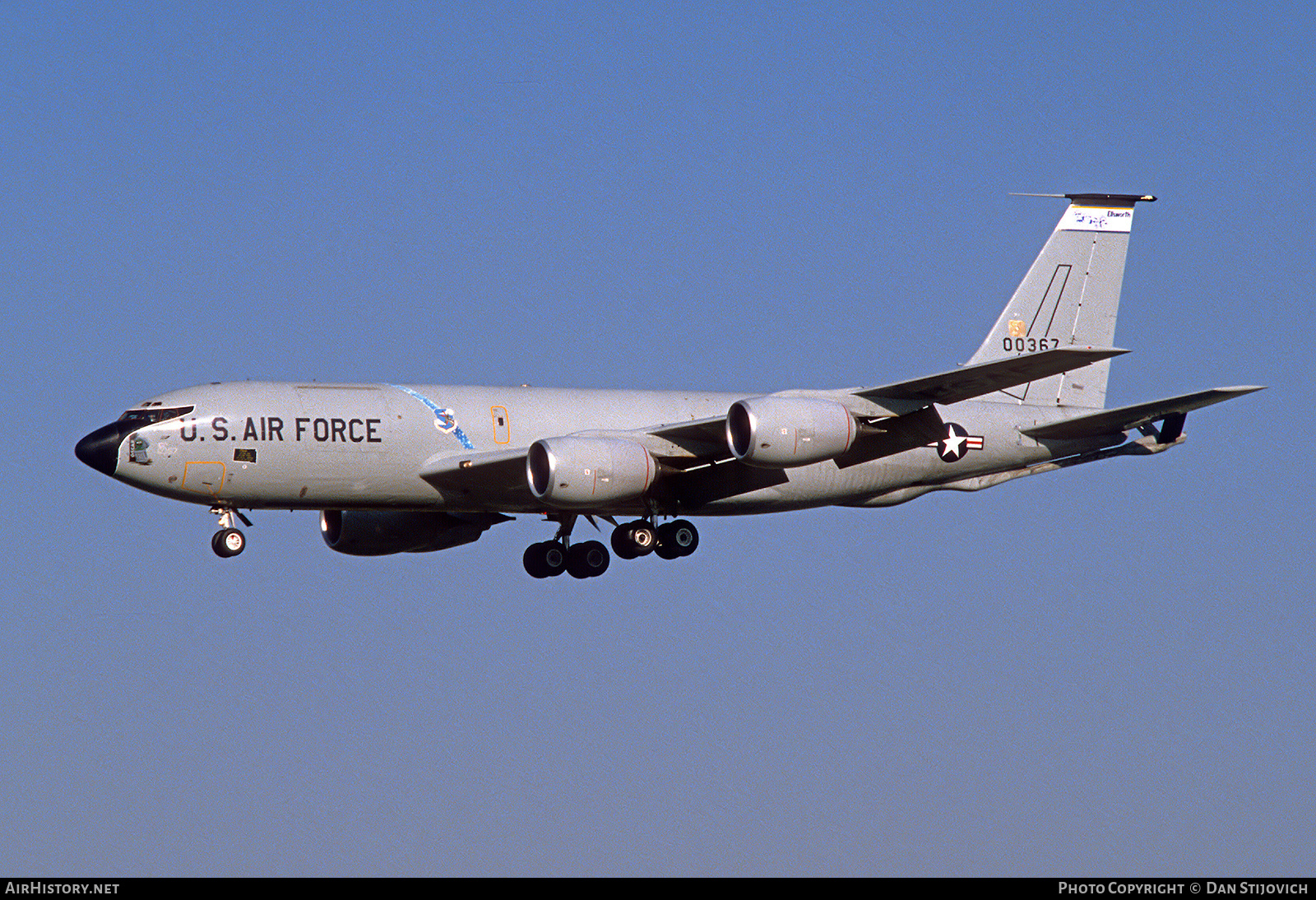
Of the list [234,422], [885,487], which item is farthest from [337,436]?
[885,487]

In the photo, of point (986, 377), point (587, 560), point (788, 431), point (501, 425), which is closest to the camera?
point (986, 377)

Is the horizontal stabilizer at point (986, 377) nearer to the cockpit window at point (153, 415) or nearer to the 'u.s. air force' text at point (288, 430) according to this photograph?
the 'u.s. air force' text at point (288, 430)

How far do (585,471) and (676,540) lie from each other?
5056mm

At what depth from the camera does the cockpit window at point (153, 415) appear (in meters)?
40.5

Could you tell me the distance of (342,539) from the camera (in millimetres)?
47531

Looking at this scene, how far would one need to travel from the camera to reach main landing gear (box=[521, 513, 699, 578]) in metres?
44.0

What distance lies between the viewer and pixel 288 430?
134 ft

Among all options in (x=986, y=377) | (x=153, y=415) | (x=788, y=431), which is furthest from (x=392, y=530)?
(x=986, y=377)

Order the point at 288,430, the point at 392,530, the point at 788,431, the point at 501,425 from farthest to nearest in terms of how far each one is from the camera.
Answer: the point at 392,530 < the point at 501,425 < the point at 288,430 < the point at 788,431

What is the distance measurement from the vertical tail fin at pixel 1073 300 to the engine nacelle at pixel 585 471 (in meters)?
12.0

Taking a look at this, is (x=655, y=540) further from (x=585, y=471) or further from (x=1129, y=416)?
(x=1129, y=416)

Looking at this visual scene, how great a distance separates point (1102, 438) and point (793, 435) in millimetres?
10372

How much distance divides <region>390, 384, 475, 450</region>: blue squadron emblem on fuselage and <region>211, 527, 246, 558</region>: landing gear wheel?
17.0 ft
